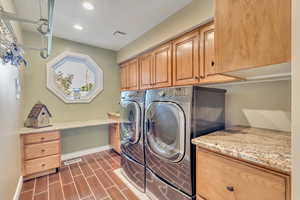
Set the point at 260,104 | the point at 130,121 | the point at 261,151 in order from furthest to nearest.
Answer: the point at 130,121 → the point at 260,104 → the point at 261,151

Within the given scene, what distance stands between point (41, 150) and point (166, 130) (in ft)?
7.04

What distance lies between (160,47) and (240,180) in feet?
6.49

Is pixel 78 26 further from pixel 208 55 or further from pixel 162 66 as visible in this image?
pixel 208 55

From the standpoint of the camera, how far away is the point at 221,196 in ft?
2.93

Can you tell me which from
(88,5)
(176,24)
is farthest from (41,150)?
(176,24)

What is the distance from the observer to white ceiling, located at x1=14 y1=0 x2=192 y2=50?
1.72 metres

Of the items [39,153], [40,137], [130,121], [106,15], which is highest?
[106,15]

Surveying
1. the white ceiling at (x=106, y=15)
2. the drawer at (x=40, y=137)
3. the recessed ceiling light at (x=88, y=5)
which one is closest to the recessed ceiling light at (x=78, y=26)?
the white ceiling at (x=106, y=15)

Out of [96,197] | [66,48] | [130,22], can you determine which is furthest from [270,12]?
[66,48]

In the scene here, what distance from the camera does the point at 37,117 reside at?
2.30 m

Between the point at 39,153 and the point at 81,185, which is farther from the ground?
the point at 39,153

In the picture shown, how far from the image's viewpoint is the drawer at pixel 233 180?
2.25ft

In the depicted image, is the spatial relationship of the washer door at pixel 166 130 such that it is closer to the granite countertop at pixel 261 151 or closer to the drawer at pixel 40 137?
the granite countertop at pixel 261 151
